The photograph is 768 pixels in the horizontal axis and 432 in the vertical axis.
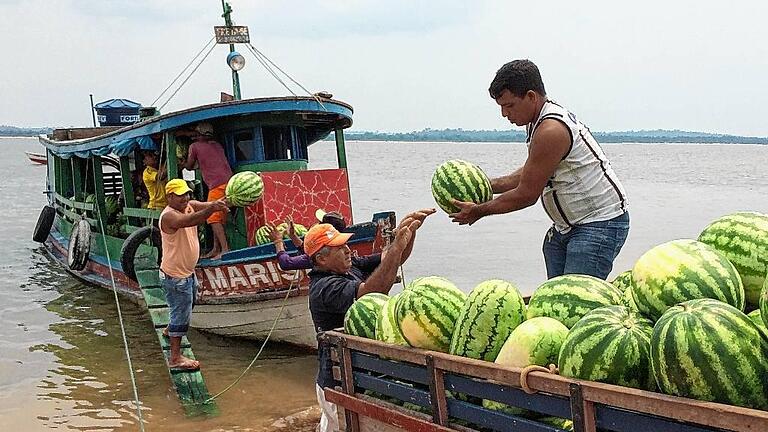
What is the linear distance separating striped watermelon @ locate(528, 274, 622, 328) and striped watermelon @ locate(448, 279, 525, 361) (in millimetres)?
84

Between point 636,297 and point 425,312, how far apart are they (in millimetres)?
789

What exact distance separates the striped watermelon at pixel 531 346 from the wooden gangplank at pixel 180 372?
16.2ft

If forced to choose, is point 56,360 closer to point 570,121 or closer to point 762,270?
point 570,121

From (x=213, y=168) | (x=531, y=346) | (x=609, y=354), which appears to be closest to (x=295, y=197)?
(x=213, y=168)

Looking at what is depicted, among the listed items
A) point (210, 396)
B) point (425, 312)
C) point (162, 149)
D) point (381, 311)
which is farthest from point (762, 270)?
point (162, 149)

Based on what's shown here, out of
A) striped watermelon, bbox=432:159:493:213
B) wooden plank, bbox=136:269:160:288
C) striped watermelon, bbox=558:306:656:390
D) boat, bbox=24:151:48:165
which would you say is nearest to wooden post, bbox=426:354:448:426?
striped watermelon, bbox=558:306:656:390

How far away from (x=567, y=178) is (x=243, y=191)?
4442 mm

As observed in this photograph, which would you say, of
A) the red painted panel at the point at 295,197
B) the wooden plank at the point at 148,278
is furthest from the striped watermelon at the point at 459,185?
the wooden plank at the point at 148,278

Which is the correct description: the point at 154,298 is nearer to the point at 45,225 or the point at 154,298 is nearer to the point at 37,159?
the point at 45,225

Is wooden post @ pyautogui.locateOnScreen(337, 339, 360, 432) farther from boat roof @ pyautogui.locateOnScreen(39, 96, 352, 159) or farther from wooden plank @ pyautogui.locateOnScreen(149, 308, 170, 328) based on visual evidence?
boat roof @ pyautogui.locateOnScreen(39, 96, 352, 159)

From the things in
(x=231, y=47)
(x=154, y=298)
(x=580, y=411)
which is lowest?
(x=154, y=298)

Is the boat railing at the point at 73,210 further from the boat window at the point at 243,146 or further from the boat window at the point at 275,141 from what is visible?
the boat window at the point at 275,141

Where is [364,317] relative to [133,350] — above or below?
above

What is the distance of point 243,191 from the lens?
25.1ft
